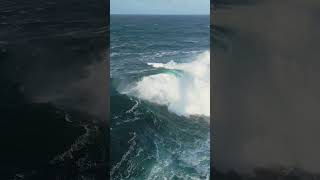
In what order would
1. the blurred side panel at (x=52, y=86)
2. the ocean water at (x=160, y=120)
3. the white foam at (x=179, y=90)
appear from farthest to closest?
the white foam at (x=179, y=90) → the ocean water at (x=160, y=120) → the blurred side panel at (x=52, y=86)

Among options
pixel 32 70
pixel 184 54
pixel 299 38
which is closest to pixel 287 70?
pixel 299 38

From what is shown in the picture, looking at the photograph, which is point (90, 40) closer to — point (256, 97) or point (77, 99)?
point (77, 99)

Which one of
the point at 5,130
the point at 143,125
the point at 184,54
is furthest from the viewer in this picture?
the point at 184,54

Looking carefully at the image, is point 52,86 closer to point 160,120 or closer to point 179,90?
point 179,90

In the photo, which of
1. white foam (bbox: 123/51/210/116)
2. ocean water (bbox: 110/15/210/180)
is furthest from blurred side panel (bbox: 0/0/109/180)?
white foam (bbox: 123/51/210/116)

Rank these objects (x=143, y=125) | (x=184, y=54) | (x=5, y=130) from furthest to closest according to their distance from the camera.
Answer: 1. (x=184, y=54)
2. (x=143, y=125)
3. (x=5, y=130)

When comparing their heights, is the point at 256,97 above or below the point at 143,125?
above

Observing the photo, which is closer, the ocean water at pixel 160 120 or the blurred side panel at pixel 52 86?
the blurred side panel at pixel 52 86

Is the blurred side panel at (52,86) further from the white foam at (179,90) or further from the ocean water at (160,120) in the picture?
the white foam at (179,90)

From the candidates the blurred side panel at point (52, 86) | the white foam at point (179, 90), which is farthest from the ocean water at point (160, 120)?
the blurred side panel at point (52, 86)
